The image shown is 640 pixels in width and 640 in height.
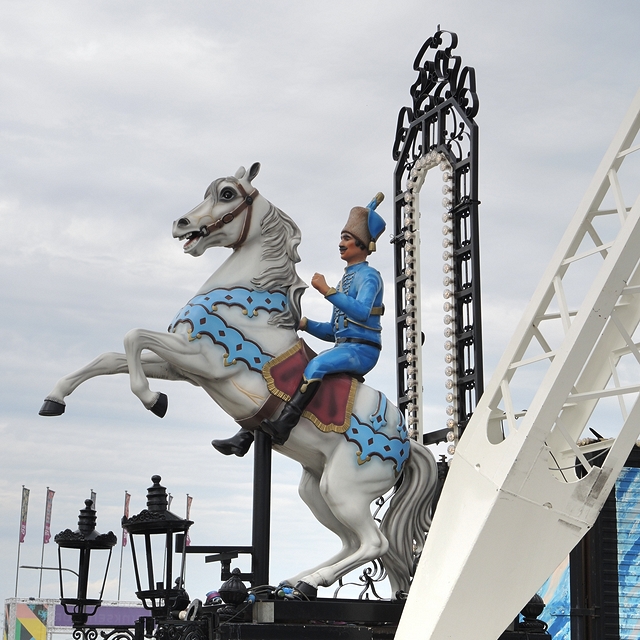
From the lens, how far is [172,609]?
792cm

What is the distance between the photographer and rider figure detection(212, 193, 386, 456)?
7.67m

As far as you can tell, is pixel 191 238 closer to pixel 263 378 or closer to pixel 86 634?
pixel 263 378

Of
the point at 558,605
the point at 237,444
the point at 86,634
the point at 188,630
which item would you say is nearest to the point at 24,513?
the point at 86,634

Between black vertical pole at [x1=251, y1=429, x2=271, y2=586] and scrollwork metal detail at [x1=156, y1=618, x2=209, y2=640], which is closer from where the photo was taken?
scrollwork metal detail at [x1=156, y1=618, x2=209, y2=640]

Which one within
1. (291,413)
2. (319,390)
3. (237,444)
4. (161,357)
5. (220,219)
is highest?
(220,219)

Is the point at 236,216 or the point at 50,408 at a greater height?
the point at 236,216

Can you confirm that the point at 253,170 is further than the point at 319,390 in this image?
Yes

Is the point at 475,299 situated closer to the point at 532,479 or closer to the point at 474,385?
the point at 474,385

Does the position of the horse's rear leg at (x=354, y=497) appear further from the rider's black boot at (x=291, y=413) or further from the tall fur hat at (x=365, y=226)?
the tall fur hat at (x=365, y=226)

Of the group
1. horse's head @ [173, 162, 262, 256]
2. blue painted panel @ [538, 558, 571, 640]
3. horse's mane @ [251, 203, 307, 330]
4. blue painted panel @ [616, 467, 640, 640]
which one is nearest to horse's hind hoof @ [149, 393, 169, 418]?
horse's mane @ [251, 203, 307, 330]

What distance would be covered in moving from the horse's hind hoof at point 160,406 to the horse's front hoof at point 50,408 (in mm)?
630

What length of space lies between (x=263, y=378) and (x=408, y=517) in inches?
64.4

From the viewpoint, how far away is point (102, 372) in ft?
24.8

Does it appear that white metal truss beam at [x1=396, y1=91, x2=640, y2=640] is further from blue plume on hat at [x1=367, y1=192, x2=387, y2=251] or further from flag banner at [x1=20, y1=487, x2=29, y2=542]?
flag banner at [x1=20, y1=487, x2=29, y2=542]
